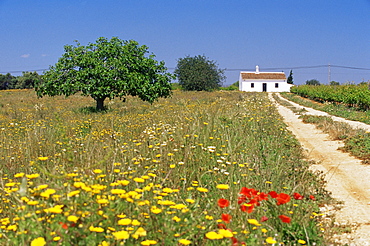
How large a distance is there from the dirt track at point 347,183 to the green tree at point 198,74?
5236 centimetres

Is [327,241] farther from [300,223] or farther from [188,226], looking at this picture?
[188,226]

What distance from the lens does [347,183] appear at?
Answer: 18.8 ft

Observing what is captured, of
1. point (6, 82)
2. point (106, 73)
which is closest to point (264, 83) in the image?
point (6, 82)

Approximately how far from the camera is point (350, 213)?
4.35m

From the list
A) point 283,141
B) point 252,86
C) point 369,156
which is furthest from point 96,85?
point 252,86

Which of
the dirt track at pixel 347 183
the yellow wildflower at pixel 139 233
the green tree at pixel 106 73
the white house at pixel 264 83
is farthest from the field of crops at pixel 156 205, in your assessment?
the white house at pixel 264 83

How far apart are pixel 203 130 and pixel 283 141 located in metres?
2.38

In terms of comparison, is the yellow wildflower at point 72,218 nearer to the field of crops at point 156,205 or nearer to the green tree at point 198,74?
the field of crops at point 156,205

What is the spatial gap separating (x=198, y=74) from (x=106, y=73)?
47.4 m

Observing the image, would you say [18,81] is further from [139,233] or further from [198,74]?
[139,233]

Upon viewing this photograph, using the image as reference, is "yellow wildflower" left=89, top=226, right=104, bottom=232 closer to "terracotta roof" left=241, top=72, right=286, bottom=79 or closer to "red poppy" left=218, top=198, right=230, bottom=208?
"red poppy" left=218, top=198, right=230, bottom=208

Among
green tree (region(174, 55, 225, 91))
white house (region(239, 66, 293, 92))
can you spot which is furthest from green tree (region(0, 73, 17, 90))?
white house (region(239, 66, 293, 92))

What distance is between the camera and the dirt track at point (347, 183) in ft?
12.6

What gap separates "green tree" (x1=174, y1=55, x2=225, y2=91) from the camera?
62219 millimetres
